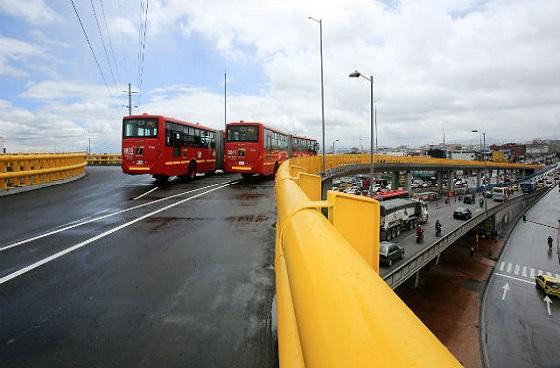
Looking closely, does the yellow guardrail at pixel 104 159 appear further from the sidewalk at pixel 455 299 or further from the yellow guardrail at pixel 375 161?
the sidewalk at pixel 455 299

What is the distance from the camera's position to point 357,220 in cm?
279

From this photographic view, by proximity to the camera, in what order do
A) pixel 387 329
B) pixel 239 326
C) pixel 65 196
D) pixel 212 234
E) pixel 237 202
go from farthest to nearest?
pixel 65 196
pixel 237 202
pixel 212 234
pixel 239 326
pixel 387 329

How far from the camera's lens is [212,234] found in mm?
7137

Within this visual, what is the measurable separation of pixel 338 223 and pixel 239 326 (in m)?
1.54

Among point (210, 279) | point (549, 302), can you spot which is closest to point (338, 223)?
point (210, 279)

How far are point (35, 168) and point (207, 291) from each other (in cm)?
1629

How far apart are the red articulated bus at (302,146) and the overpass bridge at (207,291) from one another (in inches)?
883

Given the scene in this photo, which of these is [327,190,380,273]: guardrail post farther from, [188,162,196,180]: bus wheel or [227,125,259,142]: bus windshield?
[188,162,196,180]: bus wheel

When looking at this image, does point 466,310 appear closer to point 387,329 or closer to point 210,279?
point 210,279

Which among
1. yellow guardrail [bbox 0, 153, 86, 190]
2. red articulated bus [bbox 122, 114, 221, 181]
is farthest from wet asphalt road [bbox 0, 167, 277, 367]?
red articulated bus [bbox 122, 114, 221, 181]

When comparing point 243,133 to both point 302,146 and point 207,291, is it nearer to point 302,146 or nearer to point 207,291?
point 302,146

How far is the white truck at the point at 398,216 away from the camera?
1183 inches

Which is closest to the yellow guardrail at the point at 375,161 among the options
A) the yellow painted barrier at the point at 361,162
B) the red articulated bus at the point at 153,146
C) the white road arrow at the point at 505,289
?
the yellow painted barrier at the point at 361,162

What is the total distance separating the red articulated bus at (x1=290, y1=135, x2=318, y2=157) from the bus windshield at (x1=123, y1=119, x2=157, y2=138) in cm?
1465
